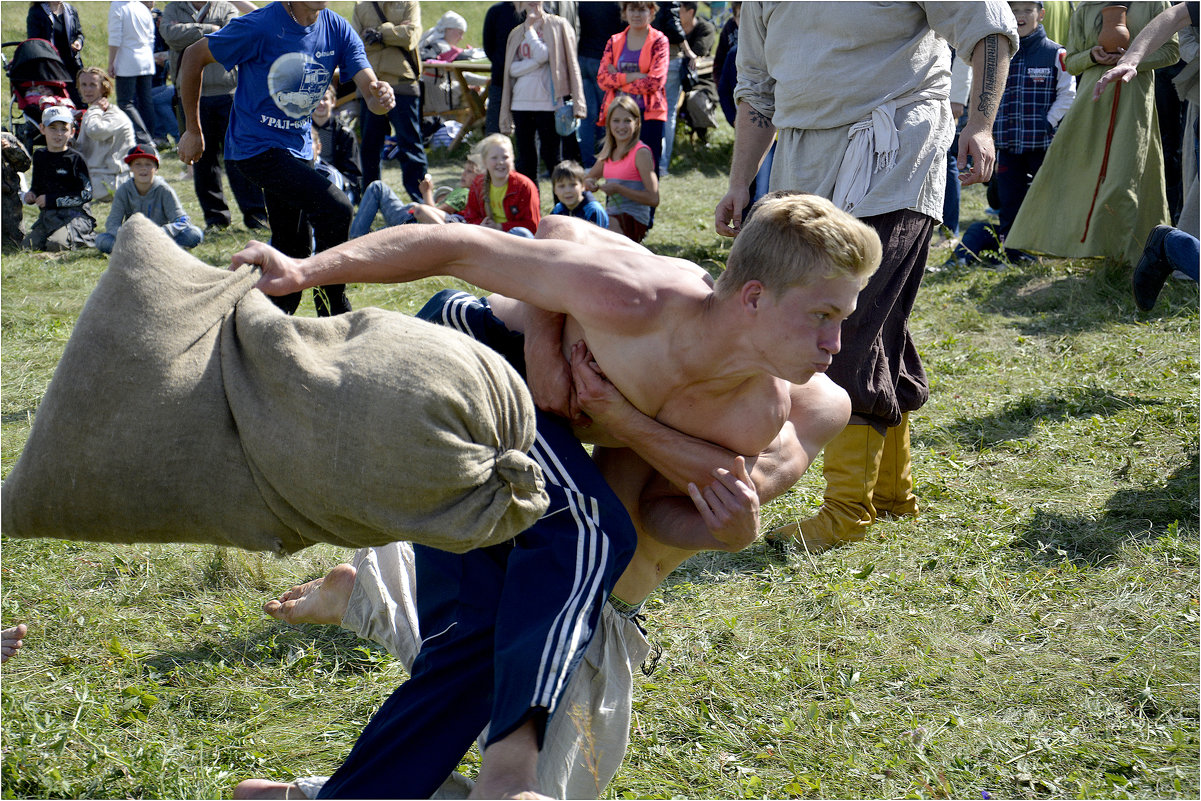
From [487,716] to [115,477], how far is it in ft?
3.44

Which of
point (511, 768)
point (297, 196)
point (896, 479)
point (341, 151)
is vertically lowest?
point (341, 151)

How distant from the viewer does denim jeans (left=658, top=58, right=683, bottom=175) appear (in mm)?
11047

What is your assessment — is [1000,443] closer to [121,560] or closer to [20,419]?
[121,560]

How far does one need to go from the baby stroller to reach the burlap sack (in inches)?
412

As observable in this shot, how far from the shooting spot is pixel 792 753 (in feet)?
9.29

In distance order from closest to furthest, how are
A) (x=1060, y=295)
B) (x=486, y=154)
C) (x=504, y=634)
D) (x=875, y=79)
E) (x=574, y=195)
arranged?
1. (x=504, y=634)
2. (x=875, y=79)
3. (x=1060, y=295)
4. (x=574, y=195)
5. (x=486, y=154)

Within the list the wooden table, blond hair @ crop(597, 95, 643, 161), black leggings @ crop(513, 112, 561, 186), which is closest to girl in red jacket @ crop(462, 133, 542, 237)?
blond hair @ crop(597, 95, 643, 161)

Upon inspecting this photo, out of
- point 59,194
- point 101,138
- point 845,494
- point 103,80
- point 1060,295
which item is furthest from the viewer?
point 103,80

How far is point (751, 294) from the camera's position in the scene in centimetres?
250

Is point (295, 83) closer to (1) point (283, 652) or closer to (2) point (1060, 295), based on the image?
(1) point (283, 652)

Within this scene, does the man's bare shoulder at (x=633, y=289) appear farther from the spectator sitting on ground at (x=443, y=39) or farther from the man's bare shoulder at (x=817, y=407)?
the spectator sitting on ground at (x=443, y=39)

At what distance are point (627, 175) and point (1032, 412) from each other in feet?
13.5

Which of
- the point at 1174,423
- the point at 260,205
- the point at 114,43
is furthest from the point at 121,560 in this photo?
the point at 114,43

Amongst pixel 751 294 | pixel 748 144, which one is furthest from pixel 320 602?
pixel 748 144
